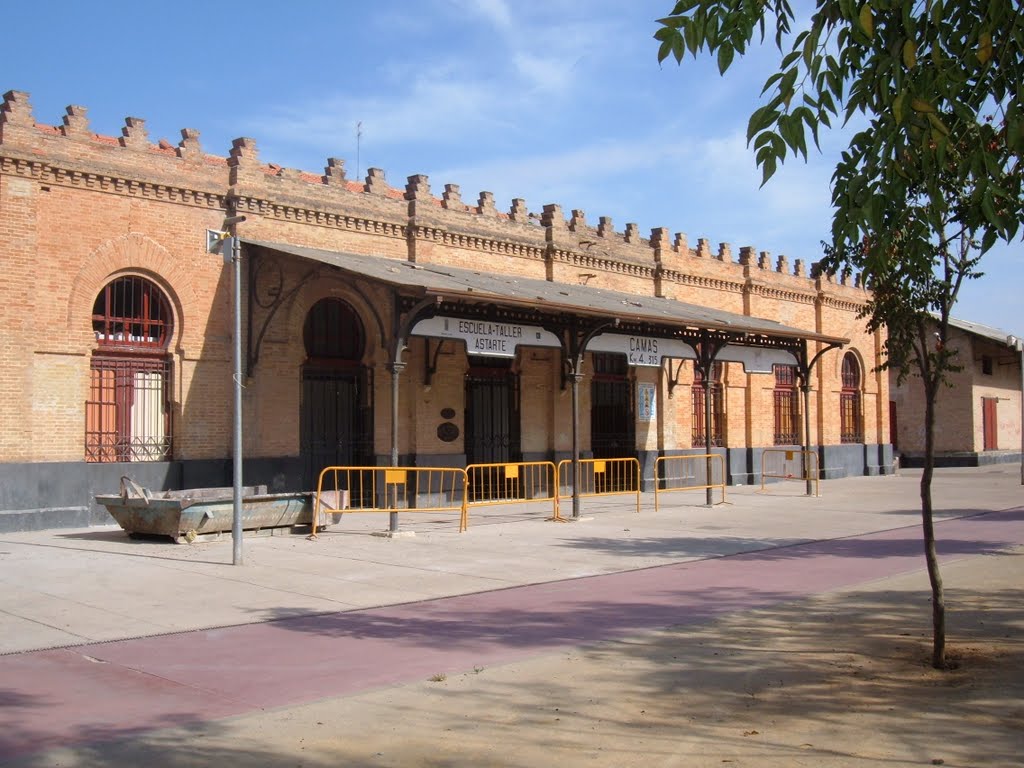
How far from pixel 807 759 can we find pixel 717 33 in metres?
3.97

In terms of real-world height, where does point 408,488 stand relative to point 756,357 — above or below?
below

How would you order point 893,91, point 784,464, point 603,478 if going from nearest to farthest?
point 893,91 → point 603,478 → point 784,464

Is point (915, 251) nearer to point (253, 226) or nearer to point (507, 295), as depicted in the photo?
point (507, 295)

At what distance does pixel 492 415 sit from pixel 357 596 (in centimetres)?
1373

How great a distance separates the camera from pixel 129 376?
1842 cm

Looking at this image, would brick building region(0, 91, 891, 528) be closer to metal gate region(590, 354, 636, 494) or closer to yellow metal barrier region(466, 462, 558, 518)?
metal gate region(590, 354, 636, 494)

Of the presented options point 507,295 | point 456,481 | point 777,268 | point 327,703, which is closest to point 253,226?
point 507,295

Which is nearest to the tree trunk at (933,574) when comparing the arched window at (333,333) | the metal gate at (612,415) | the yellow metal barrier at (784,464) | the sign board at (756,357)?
the arched window at (333,333)

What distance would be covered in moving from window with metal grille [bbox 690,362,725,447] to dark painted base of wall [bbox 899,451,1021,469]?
50.1ft

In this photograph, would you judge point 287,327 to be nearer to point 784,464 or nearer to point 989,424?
point 784,464

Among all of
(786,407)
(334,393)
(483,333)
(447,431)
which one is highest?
(483,333)

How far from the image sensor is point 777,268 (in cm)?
3459

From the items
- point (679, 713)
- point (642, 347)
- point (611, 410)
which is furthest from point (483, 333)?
point (679, 713)

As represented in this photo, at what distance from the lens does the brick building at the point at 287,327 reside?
17.2 m
